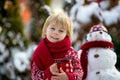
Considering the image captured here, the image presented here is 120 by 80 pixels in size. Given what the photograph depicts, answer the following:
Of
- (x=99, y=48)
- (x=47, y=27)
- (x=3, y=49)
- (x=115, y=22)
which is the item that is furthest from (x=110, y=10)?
(x=3, y=49)

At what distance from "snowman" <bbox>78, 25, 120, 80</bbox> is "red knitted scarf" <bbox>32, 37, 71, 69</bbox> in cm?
30

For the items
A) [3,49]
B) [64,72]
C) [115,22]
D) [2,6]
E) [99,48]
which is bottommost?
[64,72]

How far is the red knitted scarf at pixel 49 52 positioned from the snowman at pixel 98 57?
0.30m

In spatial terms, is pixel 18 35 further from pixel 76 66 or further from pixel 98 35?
pixel 76 66

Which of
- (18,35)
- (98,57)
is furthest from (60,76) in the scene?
(18,35)

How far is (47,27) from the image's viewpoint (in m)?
3.05

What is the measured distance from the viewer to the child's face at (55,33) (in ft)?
9.87

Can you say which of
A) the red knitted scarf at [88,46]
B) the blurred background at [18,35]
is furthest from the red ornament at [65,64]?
the blurred background at [18,35]

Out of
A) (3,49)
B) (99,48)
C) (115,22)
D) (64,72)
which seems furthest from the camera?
(3,49)

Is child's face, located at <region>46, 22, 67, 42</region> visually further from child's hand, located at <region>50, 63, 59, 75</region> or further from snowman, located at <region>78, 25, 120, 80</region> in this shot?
snowman, located at <region>78, 25, 120, 80</region>

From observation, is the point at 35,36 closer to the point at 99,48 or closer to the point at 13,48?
the point at 13,48

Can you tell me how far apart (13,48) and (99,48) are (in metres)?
3.07

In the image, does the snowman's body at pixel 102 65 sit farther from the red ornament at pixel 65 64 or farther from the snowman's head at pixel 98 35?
the red ornament at pixel 65 64

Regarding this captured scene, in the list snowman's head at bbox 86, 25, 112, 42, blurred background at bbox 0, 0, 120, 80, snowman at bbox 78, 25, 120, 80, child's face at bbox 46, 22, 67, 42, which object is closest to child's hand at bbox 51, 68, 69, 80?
child's face at bbox 46, 22, 67, 42
